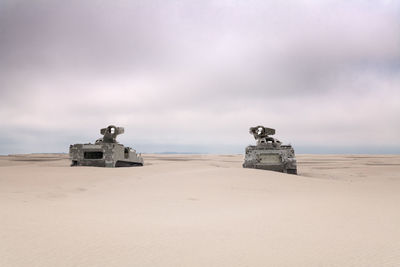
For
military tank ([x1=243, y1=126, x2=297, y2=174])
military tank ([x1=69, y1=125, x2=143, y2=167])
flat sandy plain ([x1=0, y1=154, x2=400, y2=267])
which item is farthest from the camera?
military tank ([x1=69, y1=125, x2=143, y2=167])

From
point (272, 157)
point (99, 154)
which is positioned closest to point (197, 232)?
point (272, 157)

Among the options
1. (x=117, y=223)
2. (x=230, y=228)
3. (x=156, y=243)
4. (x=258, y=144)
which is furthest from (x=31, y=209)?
(x=258, y=144)

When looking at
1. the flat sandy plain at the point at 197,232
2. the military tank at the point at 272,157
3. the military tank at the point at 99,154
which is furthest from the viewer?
the military tank at the point at 99,154

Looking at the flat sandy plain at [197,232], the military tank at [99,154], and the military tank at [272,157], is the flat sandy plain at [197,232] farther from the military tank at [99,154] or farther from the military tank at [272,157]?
the military tank at [99,154]

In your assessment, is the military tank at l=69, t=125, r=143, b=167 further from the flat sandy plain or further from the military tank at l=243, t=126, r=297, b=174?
the flat sandy plain

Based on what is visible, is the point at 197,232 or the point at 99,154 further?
the point at 99,154

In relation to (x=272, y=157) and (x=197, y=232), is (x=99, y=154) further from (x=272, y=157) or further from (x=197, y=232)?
(x=197, y=232)

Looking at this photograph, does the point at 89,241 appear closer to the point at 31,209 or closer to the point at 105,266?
the point at 105,266

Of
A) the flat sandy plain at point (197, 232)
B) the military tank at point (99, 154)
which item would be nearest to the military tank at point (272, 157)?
the military tank at point (99, 154)

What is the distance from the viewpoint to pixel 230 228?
3965 mm

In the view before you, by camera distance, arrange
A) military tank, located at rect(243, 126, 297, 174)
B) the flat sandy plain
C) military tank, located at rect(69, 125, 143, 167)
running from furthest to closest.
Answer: military tank, located at rect(69, 125, 143, 167) < military tank, located at rect(243, 126, 297, 174) < the flat sandy plain

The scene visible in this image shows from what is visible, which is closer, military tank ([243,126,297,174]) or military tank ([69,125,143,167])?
military tank ([243,126,297,174])

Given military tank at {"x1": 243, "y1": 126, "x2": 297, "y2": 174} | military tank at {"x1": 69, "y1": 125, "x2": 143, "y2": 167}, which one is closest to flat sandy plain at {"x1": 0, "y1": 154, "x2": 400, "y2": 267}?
military tank at {"x1": 243, "y1": 126, "x2": 297, "y2": 174}

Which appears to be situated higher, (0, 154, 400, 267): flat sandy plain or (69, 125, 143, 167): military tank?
(69, 125, 143, 167): military tank
